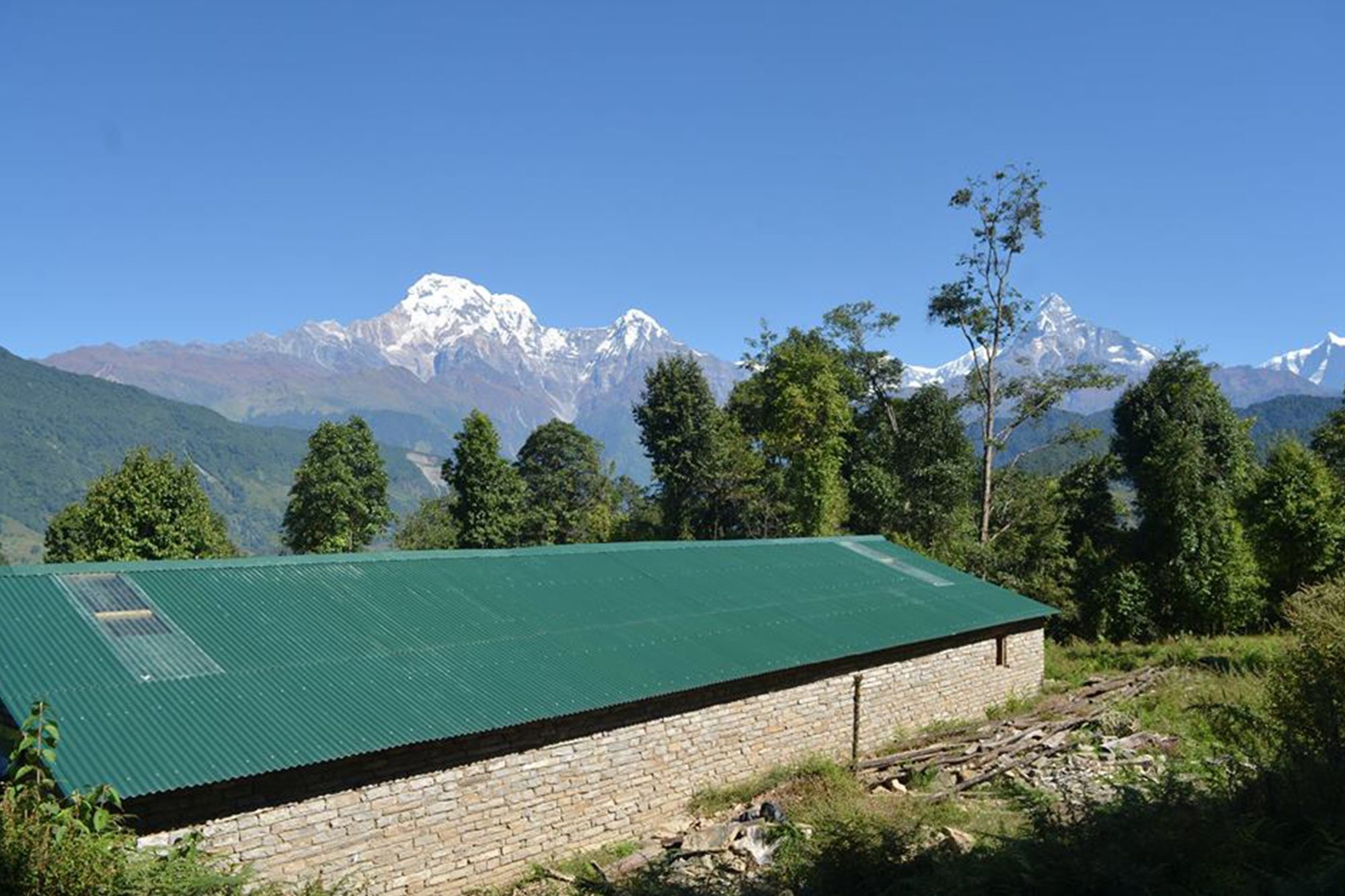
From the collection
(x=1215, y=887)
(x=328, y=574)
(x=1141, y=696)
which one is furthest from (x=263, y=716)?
(x=1141, y=696)

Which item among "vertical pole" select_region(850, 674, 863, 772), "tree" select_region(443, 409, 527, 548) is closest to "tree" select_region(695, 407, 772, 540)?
"tree" select_region(443, 409, 527, 548)

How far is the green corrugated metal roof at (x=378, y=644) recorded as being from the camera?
34.8 ft

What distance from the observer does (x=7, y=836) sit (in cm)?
720

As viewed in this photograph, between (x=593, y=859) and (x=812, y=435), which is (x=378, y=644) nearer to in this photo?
(x=593, y=859)

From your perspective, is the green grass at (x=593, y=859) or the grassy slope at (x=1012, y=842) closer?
the grassy slope at (x=1012, y=842)

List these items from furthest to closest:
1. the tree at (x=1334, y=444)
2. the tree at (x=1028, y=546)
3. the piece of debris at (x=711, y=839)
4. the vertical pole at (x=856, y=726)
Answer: the tree at (x=1334, y=444)
the tree at (x=1028, y=546)
the vertical pole at (x=856, y=726)
the piece of debris at (x=711, y=839)

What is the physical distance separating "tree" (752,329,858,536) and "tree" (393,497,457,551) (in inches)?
1156

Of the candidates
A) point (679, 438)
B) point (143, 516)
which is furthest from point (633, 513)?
point (143, 516)

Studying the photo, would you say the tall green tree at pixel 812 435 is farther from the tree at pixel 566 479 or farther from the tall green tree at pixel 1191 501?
the tree at pixel 566 479

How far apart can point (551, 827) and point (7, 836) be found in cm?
712

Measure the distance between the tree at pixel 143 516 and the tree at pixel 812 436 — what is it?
902 inches

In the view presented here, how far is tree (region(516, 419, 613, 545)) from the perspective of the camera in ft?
186

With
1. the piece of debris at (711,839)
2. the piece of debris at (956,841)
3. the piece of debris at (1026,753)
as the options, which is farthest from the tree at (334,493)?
the piece of debris at (956,841)

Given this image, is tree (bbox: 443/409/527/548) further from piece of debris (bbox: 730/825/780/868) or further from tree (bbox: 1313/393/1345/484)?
tree (bbox: 1313/393/1345/484)
